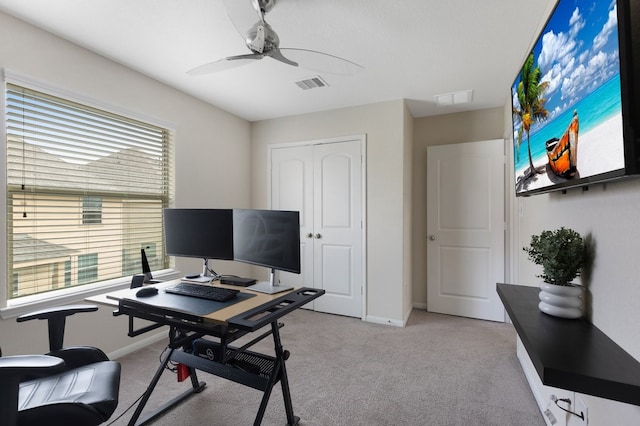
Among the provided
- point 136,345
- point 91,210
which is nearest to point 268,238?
point 91,210

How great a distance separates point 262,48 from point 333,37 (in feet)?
2.34

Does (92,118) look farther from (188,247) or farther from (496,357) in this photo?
(496,357)

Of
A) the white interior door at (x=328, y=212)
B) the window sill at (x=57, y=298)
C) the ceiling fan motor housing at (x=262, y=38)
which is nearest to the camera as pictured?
the ceiling fan motor housing at (x=262, y=38)

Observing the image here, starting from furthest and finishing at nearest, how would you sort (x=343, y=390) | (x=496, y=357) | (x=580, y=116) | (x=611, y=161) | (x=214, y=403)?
(x=496, y=357)
(x=343, y=390)
(x=214, y=403)
(x=580, y=116)
(x=611, y=161)

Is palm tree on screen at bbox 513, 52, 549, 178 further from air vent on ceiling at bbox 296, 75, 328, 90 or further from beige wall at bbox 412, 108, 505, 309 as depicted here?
beige wall at bbox 412, 108, 505, 309

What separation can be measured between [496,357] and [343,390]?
143 cm

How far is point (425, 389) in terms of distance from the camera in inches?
84.9

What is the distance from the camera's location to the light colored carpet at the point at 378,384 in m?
1.87

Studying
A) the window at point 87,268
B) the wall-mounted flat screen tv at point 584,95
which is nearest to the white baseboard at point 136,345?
the window at point 87,268

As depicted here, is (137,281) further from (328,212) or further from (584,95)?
(584,95)

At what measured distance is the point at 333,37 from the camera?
2176 millimetres

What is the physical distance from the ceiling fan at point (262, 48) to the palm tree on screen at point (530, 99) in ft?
2.92

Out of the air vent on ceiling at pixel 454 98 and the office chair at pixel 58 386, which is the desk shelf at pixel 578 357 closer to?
the office chair at pixel 58 386

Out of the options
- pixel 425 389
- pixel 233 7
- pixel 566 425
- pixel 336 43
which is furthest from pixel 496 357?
pixel 233 7
